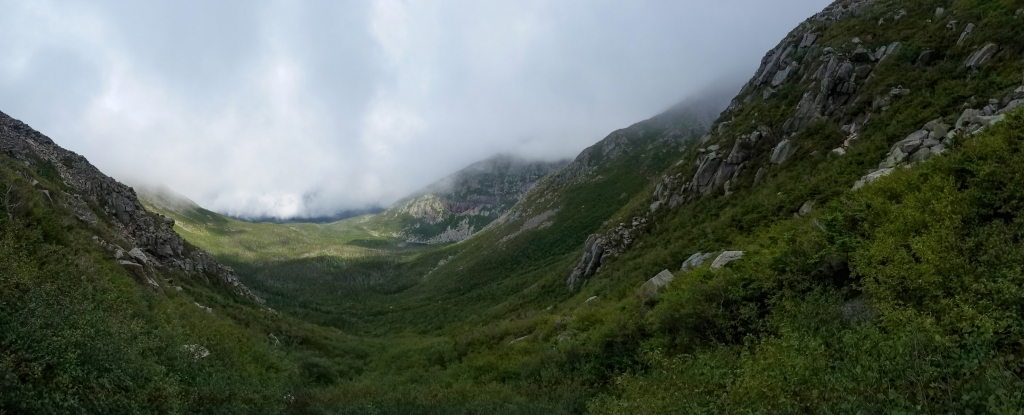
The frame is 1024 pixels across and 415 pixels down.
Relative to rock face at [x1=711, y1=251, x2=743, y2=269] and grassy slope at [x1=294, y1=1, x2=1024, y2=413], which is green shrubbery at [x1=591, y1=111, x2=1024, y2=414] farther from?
rock face at [x1=711, y1=251, x2=743, y2=269]

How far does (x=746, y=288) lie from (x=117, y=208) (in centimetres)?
5452

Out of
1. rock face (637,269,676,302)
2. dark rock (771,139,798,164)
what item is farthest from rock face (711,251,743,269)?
dark rock (771,139,798,164)

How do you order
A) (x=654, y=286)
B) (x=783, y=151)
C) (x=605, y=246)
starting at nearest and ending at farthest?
(x=654, y=286) → (x=783, y=151) → (x=605, y=246)

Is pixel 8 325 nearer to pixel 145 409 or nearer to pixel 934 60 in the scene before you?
pixel 145 409

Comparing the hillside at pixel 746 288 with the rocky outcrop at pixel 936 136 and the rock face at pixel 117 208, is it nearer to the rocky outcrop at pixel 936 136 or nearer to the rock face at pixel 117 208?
the rocky outcrop at pixel 936 136

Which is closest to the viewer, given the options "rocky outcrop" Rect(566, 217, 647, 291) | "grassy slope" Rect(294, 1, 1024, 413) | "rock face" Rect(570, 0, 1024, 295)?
"grassy slope" Rect(294, 1, 1024, 413)

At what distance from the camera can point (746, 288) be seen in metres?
15.2

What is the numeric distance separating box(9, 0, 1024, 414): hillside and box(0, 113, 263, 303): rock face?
1.95 feet

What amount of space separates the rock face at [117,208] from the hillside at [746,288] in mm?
595

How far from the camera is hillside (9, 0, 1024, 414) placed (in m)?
9.04

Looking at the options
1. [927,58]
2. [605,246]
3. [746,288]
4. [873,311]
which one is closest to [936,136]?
[746,288]

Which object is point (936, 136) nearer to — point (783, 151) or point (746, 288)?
point (783, 151)

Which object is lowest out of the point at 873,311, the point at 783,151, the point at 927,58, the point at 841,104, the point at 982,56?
the point at 873,311

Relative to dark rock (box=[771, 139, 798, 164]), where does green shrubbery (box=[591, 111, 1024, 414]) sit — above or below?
below
